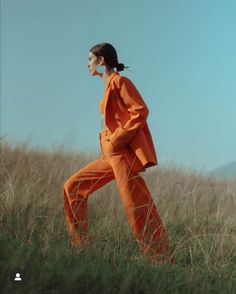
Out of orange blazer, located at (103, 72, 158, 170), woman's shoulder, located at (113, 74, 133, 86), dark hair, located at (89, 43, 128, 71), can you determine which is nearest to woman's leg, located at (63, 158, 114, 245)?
orange blazer, located at (103, 72, 158, 170)

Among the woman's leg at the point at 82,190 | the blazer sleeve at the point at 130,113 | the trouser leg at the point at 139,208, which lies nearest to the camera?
the blazer sleeve at the point at 130,113

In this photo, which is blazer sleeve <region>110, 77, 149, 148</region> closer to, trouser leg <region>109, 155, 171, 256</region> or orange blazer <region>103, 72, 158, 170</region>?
orange blazer <region>103, 72, 158, 170</region>

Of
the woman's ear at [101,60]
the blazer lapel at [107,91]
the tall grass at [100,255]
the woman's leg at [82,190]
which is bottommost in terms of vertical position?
the tall grass at [100,255]

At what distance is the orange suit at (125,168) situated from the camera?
3979 millimetres

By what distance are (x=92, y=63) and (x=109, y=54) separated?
153mm

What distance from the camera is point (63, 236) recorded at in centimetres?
409

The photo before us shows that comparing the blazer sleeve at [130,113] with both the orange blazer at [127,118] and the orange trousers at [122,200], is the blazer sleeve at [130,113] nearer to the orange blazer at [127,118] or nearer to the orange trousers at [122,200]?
Result: the orange blazer at [127,118]

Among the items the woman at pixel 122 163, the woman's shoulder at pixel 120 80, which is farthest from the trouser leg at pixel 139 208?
the woman's shoulder at pixel 120 80

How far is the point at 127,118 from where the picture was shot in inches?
159

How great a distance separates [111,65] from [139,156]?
0.73 metres

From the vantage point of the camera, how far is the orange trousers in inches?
159

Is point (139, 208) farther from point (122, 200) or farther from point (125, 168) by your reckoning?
point (125, 168)

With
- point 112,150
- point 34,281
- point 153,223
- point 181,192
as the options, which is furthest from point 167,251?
point 181,192

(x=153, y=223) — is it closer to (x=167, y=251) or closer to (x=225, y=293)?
(x=167, y=251)
